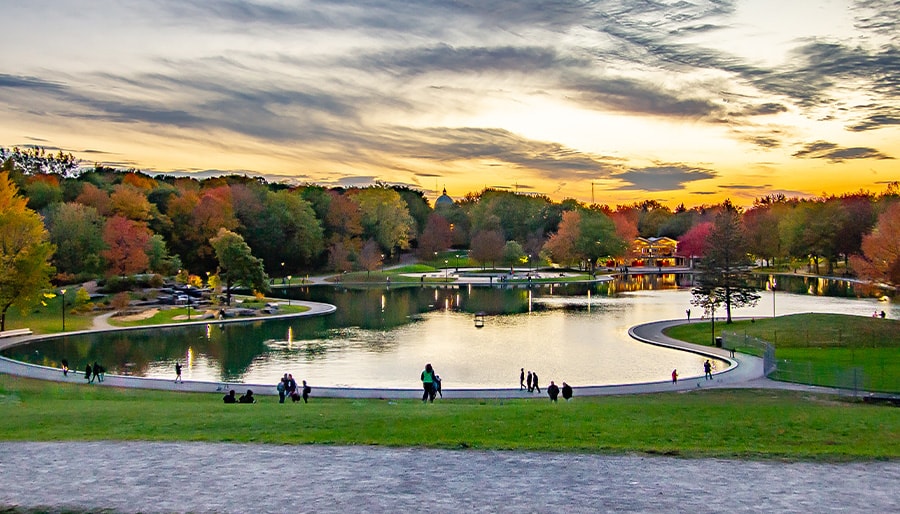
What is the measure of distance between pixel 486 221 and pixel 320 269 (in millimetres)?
43806

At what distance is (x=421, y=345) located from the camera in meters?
39.7

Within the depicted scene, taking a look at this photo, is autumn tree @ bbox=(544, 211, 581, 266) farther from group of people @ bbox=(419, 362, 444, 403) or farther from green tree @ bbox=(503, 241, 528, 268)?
group of people @ bbox=(419, 362, 444, 403)

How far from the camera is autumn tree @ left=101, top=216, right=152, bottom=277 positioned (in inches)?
2579

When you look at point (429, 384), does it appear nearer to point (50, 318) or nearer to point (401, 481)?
point (401, 481)

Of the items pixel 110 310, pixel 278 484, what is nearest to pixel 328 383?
pixel 278 484

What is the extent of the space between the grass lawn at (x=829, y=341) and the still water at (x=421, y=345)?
187 inches

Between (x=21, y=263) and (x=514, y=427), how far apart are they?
1598 inches

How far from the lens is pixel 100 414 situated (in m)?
17.0

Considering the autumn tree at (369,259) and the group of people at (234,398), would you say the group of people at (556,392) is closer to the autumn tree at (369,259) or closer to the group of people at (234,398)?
the group of people at (234,398)

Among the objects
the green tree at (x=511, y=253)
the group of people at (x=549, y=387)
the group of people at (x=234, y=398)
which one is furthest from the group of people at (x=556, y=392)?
the green tree at (x=511, y=253)

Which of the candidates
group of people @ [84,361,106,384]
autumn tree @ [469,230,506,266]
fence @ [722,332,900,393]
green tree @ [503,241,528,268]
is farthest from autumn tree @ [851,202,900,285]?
group of people @ [84,361,106,384]

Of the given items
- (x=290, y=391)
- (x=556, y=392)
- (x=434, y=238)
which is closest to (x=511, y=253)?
(x=434, y=238)

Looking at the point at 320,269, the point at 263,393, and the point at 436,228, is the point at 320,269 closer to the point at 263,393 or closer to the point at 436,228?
the point at 436,228

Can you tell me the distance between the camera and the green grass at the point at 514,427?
42.4ft
